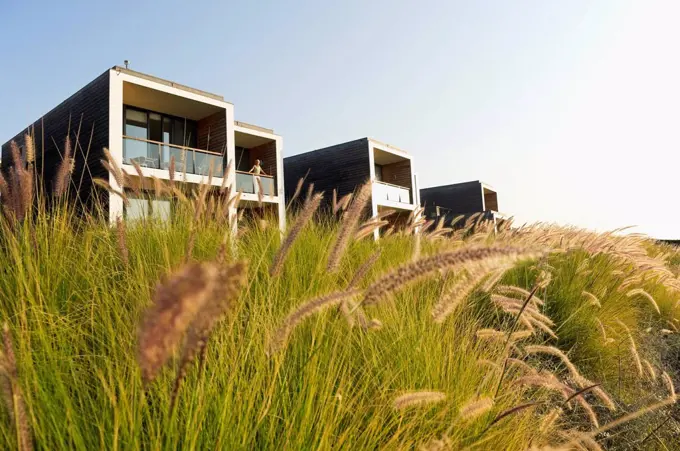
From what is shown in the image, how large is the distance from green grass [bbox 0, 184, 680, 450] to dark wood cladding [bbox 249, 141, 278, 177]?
55.0ft

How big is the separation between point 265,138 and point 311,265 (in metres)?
17.8

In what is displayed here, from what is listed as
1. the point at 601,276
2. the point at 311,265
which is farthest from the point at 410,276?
the point at 601,276

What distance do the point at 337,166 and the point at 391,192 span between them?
10.6 feet

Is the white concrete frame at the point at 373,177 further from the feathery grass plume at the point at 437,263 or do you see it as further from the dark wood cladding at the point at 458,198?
the feathery grass plume at the point at 437,263

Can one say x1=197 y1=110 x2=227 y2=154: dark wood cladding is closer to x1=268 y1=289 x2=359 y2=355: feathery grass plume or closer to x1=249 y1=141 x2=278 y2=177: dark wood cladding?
x1=249 y1=141 x2=278 y2=177: dark wood cladding

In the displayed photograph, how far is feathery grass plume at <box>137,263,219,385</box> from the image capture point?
0.55m

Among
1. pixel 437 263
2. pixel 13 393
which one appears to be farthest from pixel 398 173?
pixel 13 393

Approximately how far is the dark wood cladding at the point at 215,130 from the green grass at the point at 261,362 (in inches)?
563

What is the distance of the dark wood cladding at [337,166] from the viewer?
2300 cm

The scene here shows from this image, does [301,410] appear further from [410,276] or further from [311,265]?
[311,265]

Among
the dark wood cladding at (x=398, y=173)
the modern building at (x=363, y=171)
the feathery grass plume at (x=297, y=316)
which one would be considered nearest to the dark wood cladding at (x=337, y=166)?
the modern building at (x=363, y=171)

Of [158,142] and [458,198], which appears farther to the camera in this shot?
[458,198]

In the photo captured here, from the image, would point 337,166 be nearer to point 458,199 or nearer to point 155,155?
point 155,155

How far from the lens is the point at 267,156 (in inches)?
819
